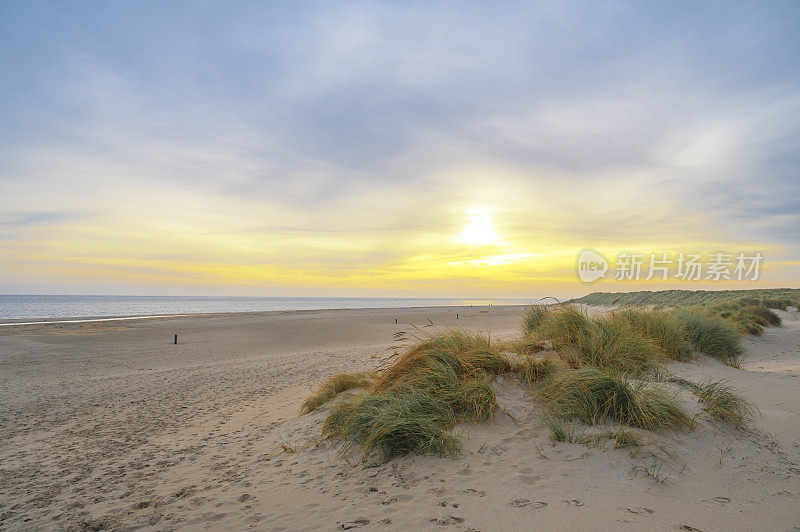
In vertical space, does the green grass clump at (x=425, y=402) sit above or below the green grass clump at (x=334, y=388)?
above

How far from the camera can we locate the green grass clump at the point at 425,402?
4.52 m

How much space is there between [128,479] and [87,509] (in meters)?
0.83

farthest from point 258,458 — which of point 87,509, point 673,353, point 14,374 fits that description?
point 14,374

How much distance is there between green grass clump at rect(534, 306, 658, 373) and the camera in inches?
246

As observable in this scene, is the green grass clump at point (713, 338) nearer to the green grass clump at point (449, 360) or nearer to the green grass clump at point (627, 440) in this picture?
the green grass clump at point (449, 360)

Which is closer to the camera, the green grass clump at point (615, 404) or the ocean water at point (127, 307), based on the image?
the green grass clump at point (615, 404)

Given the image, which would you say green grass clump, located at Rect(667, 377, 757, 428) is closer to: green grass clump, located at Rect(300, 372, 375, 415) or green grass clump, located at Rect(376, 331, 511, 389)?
green grass clump, located at Rect(376, 331, 511, 389)

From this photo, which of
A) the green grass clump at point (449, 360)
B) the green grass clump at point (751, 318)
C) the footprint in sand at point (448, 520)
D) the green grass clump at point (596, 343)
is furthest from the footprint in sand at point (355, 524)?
the green grass clump at point (751, 318)

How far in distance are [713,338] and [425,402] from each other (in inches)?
353

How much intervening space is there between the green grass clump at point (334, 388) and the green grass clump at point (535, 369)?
2.87 metres

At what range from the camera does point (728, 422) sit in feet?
15.5

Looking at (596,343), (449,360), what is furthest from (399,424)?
(596,343)

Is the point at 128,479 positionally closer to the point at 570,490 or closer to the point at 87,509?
the point at 87,509

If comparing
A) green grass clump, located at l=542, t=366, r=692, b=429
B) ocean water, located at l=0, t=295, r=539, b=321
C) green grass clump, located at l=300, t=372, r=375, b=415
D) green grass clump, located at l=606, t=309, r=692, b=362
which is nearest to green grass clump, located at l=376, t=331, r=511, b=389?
green grass clump, located at l=542, t=366, r=692, b=429
